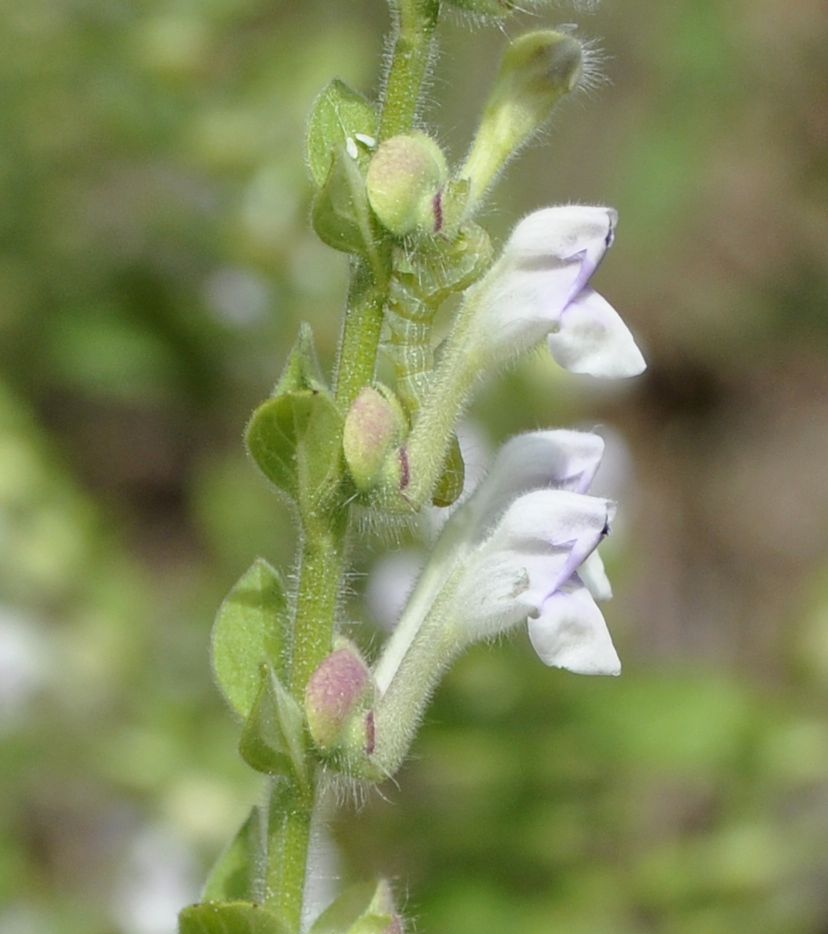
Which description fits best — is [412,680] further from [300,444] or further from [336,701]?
[300,444]

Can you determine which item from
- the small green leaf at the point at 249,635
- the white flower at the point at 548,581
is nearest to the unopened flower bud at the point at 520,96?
the white flower at the point at 548,581

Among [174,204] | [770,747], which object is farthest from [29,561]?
[770,747]

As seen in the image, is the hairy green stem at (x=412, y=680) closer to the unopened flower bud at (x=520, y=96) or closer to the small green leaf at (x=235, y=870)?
the small green leaf at (x=235, y=870)

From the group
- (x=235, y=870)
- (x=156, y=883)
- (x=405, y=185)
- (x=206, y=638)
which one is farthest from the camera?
(x=206, y=638)

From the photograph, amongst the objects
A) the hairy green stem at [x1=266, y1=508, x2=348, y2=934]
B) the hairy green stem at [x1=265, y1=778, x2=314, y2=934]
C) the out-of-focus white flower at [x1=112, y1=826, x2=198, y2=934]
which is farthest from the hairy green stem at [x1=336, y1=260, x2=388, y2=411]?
the out-of-focus white flower at [x1=112, y1=826, x2=198, y2=934]

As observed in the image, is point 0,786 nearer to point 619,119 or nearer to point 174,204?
point 174,204

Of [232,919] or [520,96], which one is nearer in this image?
[232,919]

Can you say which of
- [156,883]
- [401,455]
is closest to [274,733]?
[401,455]
